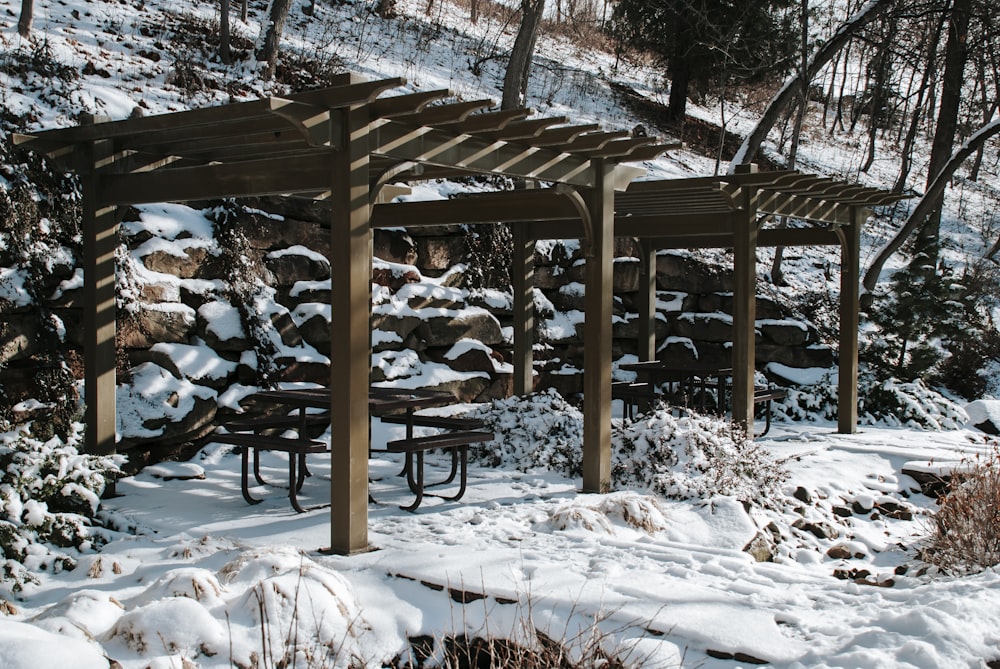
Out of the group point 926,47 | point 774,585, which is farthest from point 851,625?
point 926,47

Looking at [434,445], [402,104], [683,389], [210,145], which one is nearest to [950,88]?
[683,389]

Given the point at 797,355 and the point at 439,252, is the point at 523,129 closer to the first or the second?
the point at 439,252

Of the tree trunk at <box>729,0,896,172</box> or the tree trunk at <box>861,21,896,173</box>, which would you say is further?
the tree trunk at <box>861,21,896,173</box>

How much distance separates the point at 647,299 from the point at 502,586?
27.3ft

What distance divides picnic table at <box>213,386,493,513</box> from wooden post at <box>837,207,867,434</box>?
16.7ft

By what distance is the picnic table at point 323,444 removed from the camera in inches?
254

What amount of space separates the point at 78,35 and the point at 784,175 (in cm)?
843

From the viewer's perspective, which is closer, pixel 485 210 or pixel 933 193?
pixel 485 210

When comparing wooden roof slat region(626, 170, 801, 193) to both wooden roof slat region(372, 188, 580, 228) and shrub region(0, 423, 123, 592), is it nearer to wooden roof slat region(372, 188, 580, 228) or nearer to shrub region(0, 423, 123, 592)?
wooden roof slat region(372, 188, 580, 228)

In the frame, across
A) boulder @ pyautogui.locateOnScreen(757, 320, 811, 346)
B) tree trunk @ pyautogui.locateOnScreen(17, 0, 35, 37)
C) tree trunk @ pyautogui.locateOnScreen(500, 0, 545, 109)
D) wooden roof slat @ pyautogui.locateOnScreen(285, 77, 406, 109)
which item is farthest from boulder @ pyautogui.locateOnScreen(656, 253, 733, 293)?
wooden roof slat @ pyautogui.locateOnScreen(285, 77, 406, 109)

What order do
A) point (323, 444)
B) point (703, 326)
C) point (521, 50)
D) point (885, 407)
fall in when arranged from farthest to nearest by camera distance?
1. point (521, 50)
2. point (703, 326)
3. point (885, 407)
4. point (323, 444)

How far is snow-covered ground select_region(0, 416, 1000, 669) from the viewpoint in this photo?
12.9 feet

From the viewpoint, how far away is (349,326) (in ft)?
17.6

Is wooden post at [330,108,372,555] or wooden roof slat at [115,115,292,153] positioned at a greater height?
wooden roof slat at [115,115,292,153]
